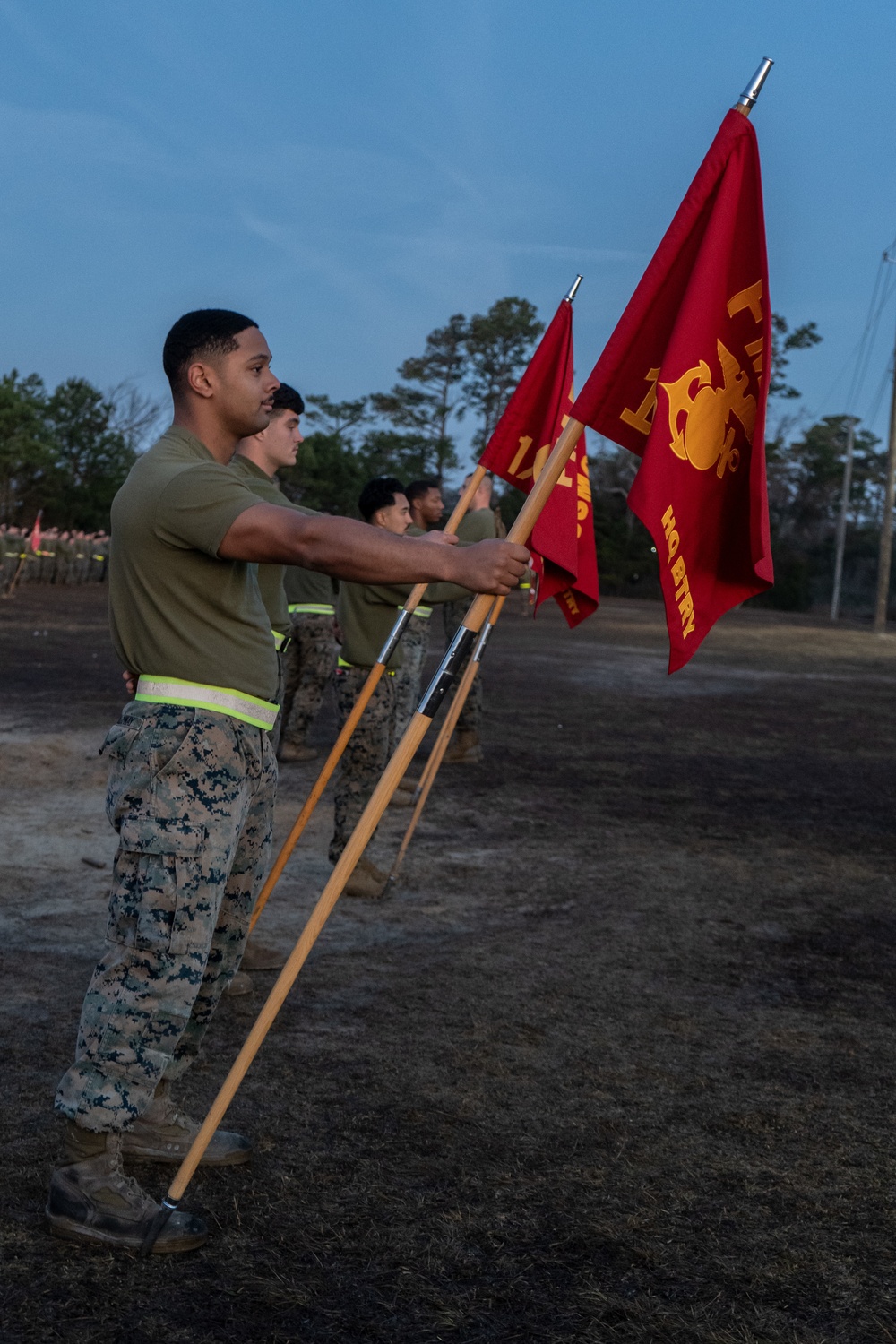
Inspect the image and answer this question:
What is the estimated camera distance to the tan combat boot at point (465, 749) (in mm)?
10570

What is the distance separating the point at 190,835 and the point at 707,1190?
1.64 metres

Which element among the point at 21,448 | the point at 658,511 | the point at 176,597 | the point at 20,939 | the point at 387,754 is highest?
the point at 21,448

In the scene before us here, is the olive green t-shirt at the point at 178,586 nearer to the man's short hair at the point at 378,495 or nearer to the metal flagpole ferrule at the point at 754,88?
the metal flagpole ferrule at the point at 754,88

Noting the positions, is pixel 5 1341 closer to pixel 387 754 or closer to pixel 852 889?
pixel 387 754

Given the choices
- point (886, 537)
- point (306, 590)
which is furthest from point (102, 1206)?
point (886, 537)

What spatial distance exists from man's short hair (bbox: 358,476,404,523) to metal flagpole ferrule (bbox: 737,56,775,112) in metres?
3.81

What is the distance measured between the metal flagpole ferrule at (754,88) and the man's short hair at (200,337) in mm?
1393

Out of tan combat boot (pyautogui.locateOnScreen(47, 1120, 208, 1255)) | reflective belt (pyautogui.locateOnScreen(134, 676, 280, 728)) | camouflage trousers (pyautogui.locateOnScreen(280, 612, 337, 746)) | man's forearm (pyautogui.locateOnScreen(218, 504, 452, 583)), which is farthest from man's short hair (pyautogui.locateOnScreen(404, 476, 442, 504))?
tan combat boot (pyautogui.locateOnScreen(47, 1120, 208, 1255))

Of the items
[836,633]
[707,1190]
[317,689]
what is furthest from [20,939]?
[836,633]

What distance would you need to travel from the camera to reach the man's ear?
329 cm

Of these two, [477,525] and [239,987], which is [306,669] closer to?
[477,525]

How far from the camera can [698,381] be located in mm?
3465

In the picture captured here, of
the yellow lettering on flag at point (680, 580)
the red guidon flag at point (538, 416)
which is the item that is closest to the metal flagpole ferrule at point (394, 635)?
the red guidon flag at point (538, 416)

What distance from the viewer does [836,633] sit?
36469 mm
